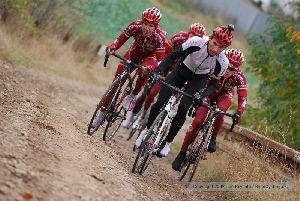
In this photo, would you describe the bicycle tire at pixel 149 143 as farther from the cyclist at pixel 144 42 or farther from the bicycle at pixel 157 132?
the cyclist at pixel 144 42

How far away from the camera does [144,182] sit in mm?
6797

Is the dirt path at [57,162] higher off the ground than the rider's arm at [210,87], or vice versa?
the rider's arm at [210,87]

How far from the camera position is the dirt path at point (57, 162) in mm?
4473

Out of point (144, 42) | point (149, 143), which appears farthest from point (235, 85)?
point (149, 143)

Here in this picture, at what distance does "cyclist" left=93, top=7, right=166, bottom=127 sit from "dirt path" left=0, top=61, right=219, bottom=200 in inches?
44.1

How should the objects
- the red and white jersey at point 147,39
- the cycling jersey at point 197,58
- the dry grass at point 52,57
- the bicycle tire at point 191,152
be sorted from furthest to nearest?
the dry grass at point 52,57, the red and white jersey at point 147,39, the bicycle tire at point 191,152, the cycling jersey at point 197,58

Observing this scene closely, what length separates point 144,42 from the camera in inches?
339

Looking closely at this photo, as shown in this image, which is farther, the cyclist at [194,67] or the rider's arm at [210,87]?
the rider's arm at [210,87]

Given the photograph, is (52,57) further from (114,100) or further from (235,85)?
(235,85)

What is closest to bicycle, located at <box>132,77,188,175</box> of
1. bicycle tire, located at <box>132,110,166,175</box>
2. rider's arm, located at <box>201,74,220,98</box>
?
bicycle tire, located at <box>132,110,166,175</box>

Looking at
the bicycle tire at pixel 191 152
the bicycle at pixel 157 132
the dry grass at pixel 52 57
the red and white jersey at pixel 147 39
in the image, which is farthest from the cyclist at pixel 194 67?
the dry grass at pixel 52 57

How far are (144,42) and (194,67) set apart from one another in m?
1.65

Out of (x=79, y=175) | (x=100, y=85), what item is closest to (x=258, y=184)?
(x=79, y=175)

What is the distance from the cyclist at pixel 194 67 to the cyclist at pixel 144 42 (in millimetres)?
580
